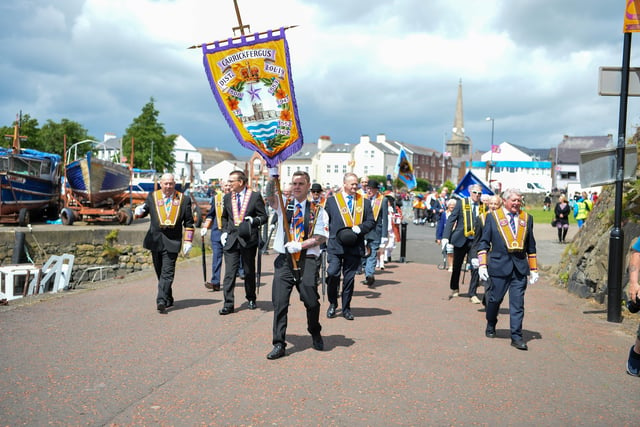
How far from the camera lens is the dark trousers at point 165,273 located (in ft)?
26.8

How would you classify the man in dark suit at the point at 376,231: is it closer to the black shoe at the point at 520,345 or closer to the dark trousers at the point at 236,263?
the dark trousers at the point at 236,263

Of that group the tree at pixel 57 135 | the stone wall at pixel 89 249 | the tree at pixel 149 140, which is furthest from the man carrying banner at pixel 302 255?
the tree at pixel 57 135

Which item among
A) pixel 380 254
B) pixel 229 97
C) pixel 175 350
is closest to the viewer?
pixel 175 350

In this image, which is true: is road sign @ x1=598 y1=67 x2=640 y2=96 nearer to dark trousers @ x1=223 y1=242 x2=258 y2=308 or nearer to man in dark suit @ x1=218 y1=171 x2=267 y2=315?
man in dark suit @ x1=218 y1=171 x2=267 y2=315

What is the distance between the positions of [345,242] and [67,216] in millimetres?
18639

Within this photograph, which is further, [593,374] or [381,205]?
[381,205]

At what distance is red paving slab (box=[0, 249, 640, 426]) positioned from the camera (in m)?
4.43

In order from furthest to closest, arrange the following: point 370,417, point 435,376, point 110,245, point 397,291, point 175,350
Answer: point 110,245
point 397,291
point 175,350
point 435,376
point 370,417

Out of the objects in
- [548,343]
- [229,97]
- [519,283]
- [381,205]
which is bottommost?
[548,343]

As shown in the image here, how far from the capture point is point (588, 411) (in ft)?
15.3

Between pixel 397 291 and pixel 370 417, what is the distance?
6.51 m

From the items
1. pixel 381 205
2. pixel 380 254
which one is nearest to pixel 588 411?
pixel 381 205

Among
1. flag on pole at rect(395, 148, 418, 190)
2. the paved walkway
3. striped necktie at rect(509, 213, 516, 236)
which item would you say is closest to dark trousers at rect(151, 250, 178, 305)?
the paved walkway

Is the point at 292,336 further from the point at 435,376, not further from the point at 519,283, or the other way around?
the point at 519,283
